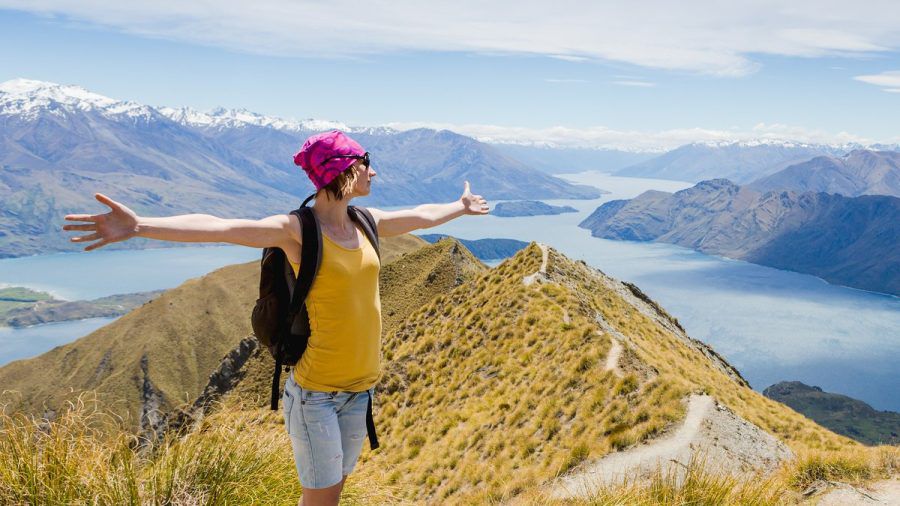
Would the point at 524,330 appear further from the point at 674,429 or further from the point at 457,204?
the point at 457,204

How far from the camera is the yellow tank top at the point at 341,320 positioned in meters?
5.23

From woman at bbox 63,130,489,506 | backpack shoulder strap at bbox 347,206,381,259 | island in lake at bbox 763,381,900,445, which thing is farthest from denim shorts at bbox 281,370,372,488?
island in lake at bbox 763,381,900,445

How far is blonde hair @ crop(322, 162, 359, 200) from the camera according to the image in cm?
543

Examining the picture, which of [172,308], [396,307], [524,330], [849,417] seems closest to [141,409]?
[172,308]

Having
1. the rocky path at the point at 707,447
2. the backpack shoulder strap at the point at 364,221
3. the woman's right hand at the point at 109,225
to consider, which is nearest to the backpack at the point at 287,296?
the backpack shoulder strap at the point at 364,221

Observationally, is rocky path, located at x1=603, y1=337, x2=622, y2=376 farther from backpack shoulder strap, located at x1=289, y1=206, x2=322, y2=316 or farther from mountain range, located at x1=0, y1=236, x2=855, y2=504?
backpack shoulder strap, located at x1=289, y1=206, x2=322, y2=316

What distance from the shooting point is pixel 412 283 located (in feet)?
201

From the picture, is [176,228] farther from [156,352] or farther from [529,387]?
[156,352]

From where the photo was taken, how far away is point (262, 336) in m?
5.44

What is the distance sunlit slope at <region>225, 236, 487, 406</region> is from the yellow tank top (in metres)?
43.9

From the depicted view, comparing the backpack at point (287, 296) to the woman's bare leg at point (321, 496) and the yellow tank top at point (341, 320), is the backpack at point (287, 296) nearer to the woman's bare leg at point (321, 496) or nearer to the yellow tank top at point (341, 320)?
the yellow tank top at point (341, 320)

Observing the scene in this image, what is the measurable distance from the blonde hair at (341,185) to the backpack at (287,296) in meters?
0.28

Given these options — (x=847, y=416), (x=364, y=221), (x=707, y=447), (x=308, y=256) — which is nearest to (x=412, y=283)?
(x=707, y=447)

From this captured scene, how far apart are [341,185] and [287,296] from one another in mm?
1092
